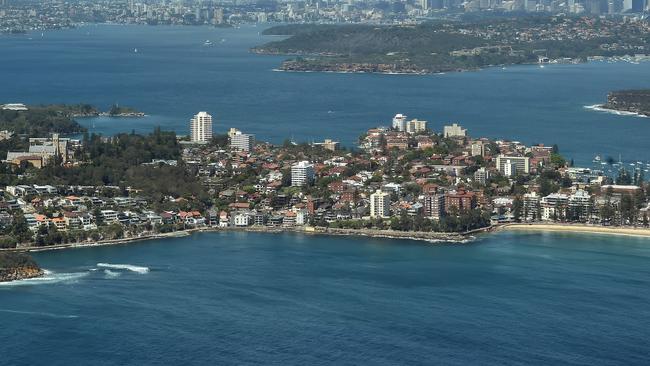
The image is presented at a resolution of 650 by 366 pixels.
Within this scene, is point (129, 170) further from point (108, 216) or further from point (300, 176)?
point (108, 216)

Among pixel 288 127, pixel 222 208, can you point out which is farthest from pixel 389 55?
pixel 222 208

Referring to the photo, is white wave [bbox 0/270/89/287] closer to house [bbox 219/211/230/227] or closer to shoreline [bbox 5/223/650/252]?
shoreline [bbox 5/223/650/252]

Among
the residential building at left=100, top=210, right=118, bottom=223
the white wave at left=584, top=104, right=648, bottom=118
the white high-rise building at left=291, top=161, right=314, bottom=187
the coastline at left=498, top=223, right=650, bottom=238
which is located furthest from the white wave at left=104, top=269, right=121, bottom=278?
the white wave at left=584, top=104, right=648, bottom=118

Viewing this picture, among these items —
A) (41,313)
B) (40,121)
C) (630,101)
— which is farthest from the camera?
(630,101)

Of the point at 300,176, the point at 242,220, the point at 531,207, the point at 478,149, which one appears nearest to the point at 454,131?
the point at 478,149

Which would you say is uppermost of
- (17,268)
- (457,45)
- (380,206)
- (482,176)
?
(457,45)

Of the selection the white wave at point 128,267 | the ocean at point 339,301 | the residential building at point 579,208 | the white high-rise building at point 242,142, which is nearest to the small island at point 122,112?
the ocean at point 339,301

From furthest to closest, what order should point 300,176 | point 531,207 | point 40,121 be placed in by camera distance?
point 40,121 → point 300,176 → point 531,207
